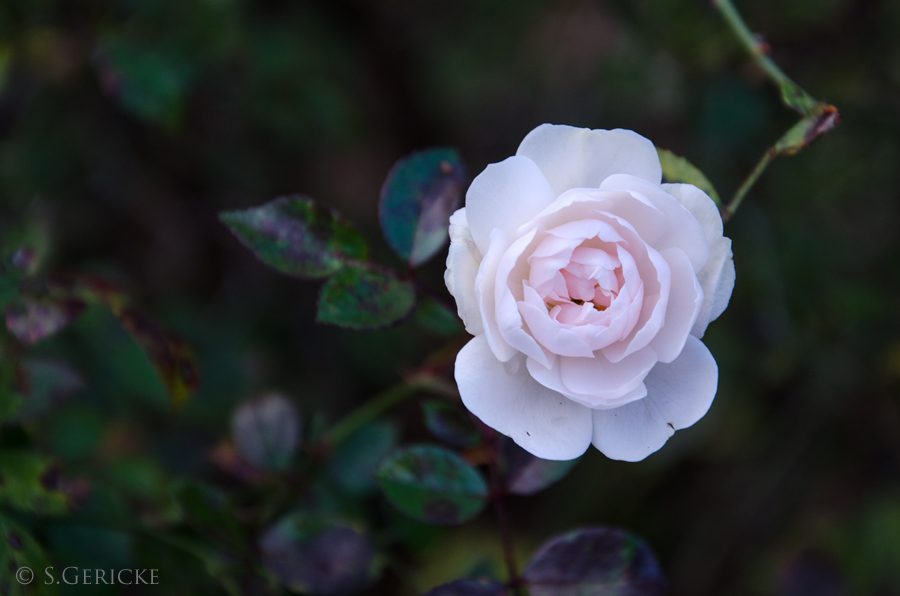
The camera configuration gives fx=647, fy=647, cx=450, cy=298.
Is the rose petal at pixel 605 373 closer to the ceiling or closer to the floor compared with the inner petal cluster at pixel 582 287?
closer to the floor

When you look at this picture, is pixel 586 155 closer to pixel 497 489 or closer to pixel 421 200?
pixel 421 200

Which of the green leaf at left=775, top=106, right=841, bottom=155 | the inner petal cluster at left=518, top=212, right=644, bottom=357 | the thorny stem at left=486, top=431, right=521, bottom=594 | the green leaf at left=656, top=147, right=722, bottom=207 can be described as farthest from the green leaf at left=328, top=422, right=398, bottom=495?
the green leaf at left=775, top=106, right=841, bottom=155

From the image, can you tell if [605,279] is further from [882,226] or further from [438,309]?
[882,226]

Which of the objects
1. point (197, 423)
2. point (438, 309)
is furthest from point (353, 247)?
point (197, 423)

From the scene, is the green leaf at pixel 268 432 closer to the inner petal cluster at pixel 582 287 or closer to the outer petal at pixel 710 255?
the inner petal cluster at pixel 582 287

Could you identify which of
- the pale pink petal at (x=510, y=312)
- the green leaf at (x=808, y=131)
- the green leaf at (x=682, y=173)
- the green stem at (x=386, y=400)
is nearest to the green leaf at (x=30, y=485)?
the green stem at (x=386, y=400)

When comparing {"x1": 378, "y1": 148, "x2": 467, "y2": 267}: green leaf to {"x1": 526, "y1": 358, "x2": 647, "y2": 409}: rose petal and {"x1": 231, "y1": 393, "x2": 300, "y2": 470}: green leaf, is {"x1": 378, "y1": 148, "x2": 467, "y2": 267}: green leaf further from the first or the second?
{"x1": 231, "y1": 393, "x2": 300, "y2": 470}: green leaf
